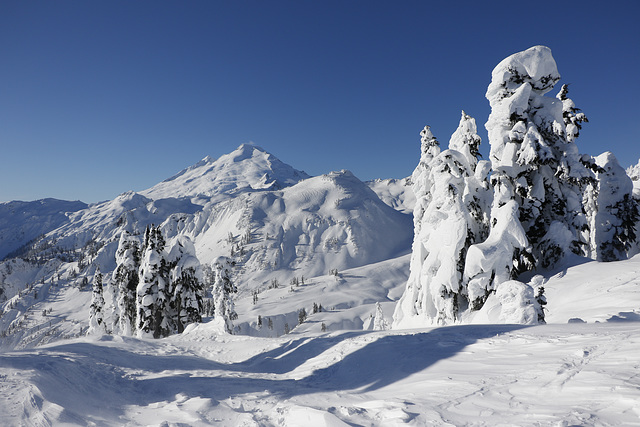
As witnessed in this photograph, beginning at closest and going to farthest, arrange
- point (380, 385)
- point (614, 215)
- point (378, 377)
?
point (380, 385) → point (378, 377) → point (614, 215)

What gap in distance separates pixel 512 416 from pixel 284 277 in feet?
602

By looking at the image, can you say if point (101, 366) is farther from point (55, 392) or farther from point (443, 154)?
point (443, 154)

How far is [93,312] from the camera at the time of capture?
3238 centimetres

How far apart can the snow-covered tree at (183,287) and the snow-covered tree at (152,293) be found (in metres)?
0.70

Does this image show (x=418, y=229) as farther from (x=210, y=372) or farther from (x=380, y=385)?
(x=380, y=385)

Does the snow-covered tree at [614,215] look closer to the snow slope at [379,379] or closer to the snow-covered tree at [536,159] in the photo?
the snow-covered tree at [536,159]

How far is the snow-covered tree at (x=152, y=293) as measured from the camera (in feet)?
78.7

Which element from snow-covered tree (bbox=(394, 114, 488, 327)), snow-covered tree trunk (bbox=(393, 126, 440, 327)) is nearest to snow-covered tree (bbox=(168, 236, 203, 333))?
snow-covered tree trunk (bbox=(393, 126, 440, 327))

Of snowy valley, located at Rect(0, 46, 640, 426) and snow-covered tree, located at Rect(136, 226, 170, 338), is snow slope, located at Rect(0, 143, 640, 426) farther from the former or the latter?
snow-covered tree, located at Rect(136, 226, 170, 338)

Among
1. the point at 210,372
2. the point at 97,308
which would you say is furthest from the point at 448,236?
the point at 97,308

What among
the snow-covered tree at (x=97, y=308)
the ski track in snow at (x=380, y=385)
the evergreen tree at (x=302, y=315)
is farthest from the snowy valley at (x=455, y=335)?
the evergreen tree at (x=302, y=315)

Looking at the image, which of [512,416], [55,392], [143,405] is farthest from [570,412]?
[55,392]

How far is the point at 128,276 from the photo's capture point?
28016 mm

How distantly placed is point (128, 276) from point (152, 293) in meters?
5.34
